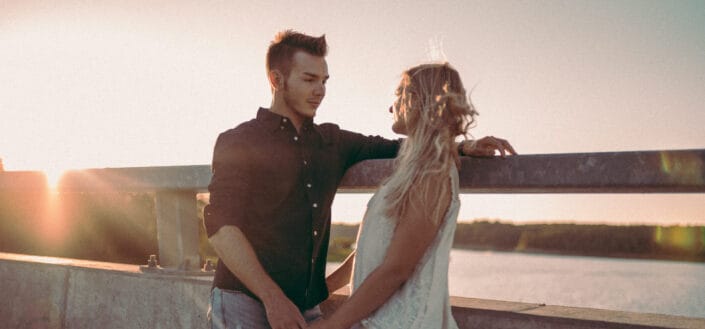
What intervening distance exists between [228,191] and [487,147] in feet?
3.13

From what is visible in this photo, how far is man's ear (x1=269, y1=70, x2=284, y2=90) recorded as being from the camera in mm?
3090

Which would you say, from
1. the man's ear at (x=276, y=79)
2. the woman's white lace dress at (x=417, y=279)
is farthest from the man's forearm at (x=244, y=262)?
the man's ear at (x=276, y=79)

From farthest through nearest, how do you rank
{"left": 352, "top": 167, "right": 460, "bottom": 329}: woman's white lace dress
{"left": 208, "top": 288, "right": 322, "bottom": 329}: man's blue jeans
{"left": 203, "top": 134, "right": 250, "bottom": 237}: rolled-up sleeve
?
1. {"left": 208, "top": 288, "right": 322, "bottom": 329}: man's blue jeans
2. {"left": 203, "top": 134, "right": 250, "bottom": 237}: rolled-up sleeve
3. {"left": 352, "top": 167, "right": 460, "bottom": 329}: woman's white lace dress

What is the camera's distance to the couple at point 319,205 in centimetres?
227

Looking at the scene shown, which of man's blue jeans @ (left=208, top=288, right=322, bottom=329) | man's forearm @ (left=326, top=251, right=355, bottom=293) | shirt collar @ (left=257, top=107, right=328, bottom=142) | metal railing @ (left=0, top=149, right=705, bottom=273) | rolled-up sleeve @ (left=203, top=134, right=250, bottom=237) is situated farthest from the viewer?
man's forearm @ (left=326, top=251, right=355, bottom=293)

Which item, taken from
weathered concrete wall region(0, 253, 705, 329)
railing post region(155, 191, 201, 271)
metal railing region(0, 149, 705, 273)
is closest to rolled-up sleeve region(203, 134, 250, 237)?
metal railing region(0, 149, 705, 273)

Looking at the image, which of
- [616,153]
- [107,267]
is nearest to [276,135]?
[616,153]

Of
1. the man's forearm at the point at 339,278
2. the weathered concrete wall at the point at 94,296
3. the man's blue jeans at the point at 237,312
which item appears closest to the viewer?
the man's blue jeans at the point at 237,312

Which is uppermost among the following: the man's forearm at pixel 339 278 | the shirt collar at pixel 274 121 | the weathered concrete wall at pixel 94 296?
the shirt collar at pixel 274 121

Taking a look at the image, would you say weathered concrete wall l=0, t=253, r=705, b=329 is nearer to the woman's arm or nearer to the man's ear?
the woman's arm

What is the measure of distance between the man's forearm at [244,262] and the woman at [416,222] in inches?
11.4

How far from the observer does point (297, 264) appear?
286 centimetres

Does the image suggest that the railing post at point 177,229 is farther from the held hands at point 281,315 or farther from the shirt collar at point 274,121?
the held hands at point 281,315

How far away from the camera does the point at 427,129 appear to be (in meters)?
2.32
